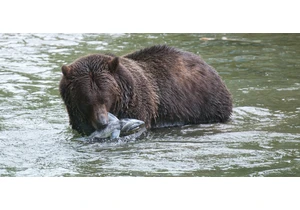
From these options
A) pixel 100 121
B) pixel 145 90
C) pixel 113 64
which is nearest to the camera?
pixel 100 121

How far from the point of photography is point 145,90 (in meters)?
10.7

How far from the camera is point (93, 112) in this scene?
31.7 ft

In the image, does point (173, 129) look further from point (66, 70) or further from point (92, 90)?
point (66, 70)

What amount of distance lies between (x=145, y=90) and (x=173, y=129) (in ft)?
2.86

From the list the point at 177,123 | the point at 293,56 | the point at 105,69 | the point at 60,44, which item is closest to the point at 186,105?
the point at 177,123

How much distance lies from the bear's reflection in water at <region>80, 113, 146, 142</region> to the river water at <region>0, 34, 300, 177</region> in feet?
0.38

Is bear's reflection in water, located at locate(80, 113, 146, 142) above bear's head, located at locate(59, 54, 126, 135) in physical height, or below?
below

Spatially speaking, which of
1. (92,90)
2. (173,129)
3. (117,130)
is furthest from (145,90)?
(92,90)

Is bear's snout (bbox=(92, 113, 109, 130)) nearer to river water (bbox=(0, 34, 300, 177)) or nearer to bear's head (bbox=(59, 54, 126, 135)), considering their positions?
bear's head (bbox=(59, 54, 126, 135))

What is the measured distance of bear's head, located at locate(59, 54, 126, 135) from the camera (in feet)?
31.7

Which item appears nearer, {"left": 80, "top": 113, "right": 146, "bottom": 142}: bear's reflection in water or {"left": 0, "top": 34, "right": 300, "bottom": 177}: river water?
{"left": 0, "top": 34, "right": 300, "bottom": 177}: river water

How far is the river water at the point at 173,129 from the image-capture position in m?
8.77

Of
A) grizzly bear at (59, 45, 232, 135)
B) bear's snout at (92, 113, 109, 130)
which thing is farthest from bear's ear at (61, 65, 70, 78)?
bear's snout at (92, 113, 109, 130)

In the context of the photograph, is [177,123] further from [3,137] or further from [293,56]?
[293,56]
